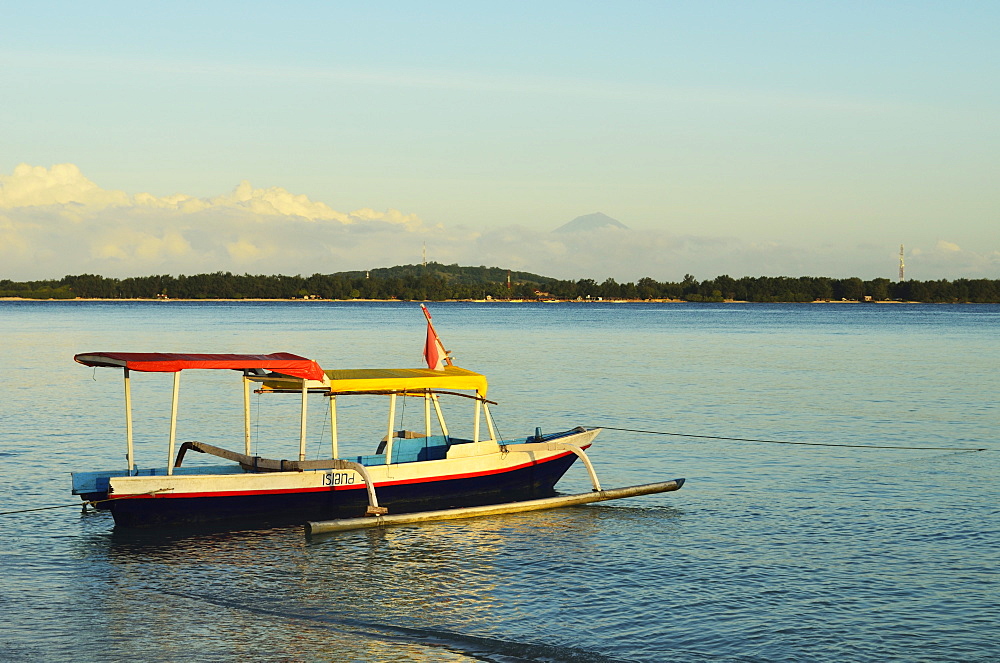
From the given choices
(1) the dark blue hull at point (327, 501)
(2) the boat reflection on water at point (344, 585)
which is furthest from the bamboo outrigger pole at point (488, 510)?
(1) the dark blue hull at point (327, 501)

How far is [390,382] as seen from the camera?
21953 millimetres

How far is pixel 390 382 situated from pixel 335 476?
2311 mm

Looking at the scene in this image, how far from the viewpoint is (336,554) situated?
62.2 feet

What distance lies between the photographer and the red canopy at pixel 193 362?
19.7 m

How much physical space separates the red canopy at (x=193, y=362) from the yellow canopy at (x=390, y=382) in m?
0.49

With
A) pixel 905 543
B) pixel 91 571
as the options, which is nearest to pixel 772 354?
pixel 905 543

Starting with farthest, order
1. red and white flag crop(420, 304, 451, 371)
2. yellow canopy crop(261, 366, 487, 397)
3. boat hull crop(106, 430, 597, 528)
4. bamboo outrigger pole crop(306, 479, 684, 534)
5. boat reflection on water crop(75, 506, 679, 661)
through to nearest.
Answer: red and white flag crop(420, 304, 451, 371)
yellow canopy crop(261, 366, 487, 397)
bamboo outrigger pole crop(306, 479, 684, 534)
boat hull crop(106, 430, 597, 528)
boat reflection on water crop(75, 506, 679, 661)

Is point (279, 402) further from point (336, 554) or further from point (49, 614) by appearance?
point (49, 614)

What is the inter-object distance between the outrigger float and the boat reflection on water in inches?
17.8

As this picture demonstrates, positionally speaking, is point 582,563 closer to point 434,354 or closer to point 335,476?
point 335,476

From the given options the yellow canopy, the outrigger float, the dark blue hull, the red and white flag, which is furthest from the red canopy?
the red and white flag

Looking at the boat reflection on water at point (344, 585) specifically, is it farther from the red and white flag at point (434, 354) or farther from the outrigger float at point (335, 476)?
the red and white flag at point (434, 354)

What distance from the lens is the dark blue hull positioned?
64.2ft

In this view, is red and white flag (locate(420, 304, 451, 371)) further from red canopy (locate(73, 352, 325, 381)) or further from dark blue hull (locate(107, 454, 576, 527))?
red canopy (locate(73, 352, 325, 381))
